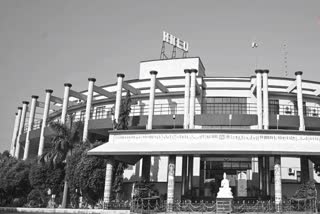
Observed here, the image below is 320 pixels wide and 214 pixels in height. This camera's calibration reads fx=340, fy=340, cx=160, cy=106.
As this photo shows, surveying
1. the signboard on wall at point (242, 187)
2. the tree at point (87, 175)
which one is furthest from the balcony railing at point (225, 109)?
the tree at point (87, 175)

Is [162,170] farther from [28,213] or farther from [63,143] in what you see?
[28,213]

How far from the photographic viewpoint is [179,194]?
3662 cm

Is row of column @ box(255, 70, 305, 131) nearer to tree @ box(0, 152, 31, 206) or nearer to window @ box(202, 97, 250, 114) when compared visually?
window @ box(202, 97, 250, 114)

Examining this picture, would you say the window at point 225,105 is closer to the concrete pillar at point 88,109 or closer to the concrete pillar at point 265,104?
the concrete pillar at point 265,104

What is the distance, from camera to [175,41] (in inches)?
2058

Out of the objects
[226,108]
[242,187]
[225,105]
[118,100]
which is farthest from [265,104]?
[118,100]

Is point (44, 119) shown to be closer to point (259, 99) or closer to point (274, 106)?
point (259, 99)

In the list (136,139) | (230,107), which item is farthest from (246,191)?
(136,139)

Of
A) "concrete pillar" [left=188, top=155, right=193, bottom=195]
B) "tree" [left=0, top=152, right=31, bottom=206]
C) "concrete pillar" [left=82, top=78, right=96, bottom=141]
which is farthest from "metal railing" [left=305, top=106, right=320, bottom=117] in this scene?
"tree" [left=0, top=152, right=31, bottom=206]

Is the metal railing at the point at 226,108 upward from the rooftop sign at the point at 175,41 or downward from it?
→ downward

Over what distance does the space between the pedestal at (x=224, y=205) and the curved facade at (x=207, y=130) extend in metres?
3.33

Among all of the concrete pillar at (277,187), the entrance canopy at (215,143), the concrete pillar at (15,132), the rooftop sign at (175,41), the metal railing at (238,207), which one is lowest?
the metal railing at (238,207)

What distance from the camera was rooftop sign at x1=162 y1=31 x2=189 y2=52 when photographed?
5106 centimetres

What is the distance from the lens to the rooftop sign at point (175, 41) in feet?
168
